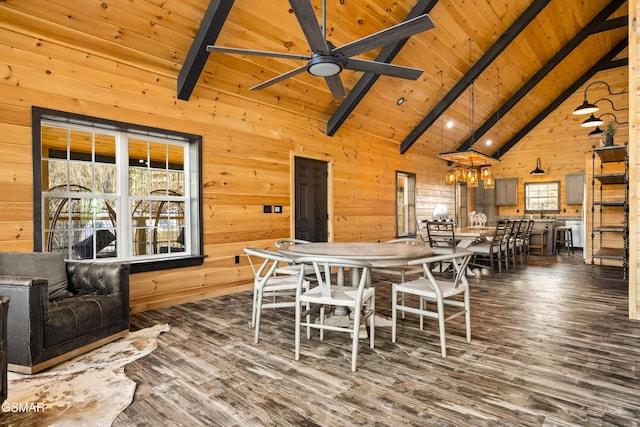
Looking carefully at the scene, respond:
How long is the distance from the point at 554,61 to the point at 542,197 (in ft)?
13.7

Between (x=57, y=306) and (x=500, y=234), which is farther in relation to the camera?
(x=500, y=234)

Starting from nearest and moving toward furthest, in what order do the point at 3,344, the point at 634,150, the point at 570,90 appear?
the point at 3,344
the point at 634,150
the point at 570,90

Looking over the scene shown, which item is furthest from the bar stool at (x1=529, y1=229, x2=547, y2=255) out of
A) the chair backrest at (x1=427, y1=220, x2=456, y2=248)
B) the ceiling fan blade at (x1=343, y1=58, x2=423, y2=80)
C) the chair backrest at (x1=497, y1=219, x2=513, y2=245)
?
the ceiling fan blade at (x1=343, y1=58, x2=423, y2=80)

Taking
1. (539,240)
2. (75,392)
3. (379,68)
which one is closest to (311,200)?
(379,68)

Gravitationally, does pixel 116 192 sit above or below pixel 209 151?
below

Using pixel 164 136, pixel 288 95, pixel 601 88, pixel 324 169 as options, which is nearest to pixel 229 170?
pixel 164 136

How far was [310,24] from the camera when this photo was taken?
8.24 feet

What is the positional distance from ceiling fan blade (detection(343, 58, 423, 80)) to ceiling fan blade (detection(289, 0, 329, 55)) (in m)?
0.29

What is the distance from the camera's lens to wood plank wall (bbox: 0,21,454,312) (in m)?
3.20

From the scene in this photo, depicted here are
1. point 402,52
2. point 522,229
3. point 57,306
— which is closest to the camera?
point 57,306

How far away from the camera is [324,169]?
20.9ft

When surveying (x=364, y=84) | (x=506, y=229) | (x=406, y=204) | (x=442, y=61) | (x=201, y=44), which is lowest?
(x=506, y=229)

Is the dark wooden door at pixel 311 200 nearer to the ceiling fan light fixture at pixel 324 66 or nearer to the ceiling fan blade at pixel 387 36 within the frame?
the ceiling fan light fixture at pixel 324 66

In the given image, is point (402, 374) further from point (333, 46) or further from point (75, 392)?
point (333, 46)
